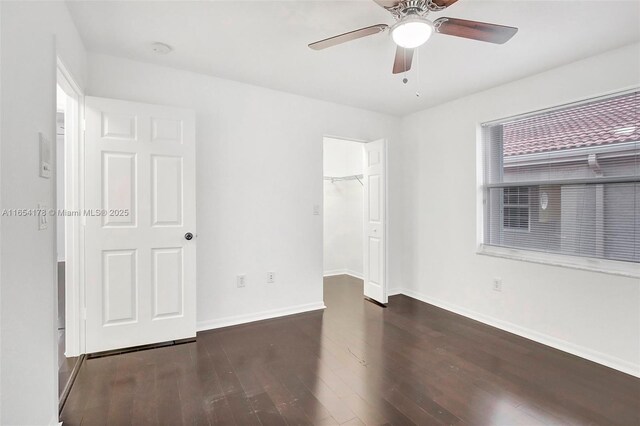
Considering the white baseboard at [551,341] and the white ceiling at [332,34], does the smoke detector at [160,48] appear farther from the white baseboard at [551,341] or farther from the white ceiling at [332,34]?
the white baseboard at [551,341]

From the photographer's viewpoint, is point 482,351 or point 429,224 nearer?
point 482,351

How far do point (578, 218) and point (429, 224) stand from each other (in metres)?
1.57

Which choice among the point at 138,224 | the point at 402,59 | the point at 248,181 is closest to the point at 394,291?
the point at 248,181

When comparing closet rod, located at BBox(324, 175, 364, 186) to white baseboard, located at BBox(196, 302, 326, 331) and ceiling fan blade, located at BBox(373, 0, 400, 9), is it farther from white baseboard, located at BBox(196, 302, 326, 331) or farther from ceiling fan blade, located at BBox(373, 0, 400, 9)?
ceiling fan blade, located at BBox(373, 0, 400, 9)

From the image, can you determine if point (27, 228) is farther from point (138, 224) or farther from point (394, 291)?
point (394, 291)

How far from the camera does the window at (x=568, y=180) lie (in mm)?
2584

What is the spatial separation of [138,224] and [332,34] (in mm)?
2215

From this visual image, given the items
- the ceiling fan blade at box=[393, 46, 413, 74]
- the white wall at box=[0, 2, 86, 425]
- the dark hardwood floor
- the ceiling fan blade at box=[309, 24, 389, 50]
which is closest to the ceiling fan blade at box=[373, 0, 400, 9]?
the ceiling fan blade at box=[309, 24, 389, 50]

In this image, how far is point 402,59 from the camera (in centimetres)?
225

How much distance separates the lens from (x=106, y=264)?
2664 millimetres

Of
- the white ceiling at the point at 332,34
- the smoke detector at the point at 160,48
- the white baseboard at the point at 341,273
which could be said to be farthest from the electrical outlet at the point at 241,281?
the white baseboard at the point at 341,273

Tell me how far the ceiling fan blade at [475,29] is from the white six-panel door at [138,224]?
2205 millimetres

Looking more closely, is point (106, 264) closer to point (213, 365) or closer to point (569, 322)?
point (213, 365)

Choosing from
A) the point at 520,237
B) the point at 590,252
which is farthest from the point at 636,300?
the point at 520,237
